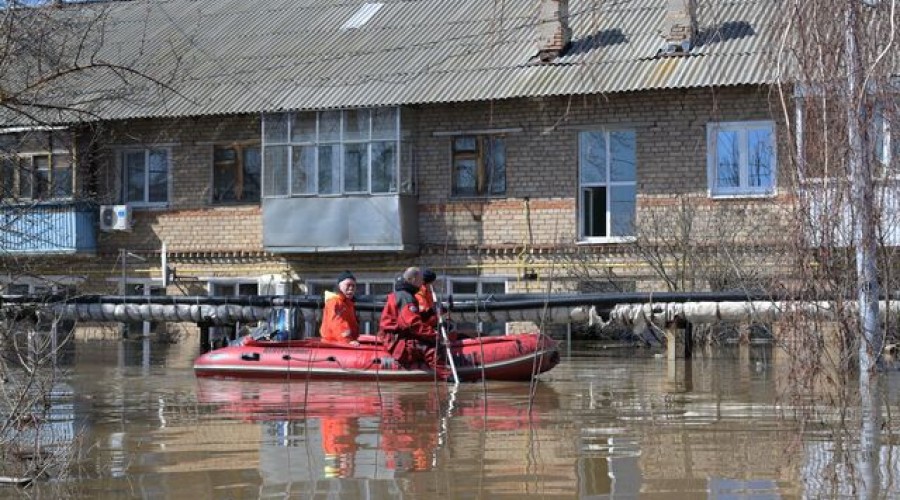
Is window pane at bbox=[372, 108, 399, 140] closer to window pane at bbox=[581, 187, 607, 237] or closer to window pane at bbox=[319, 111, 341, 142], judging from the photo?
window pane at bbox=[319, 111, 341, 142]

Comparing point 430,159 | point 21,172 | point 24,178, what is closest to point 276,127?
point 430,159

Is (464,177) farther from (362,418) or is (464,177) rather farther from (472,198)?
(362,418)

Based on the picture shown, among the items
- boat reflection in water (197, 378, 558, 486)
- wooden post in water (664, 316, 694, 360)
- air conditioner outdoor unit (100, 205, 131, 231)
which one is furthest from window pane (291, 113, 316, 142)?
boat reflection in water (197, 378, 558, 486)

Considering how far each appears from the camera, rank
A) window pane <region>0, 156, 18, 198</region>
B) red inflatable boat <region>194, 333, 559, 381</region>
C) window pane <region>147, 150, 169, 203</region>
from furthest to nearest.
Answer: window pane <region>147, 150, 169, 203</region> < red inflatable boat <region>194, 333, 559, 381</region> < window pane <region>0, 156, 18, 198</region>

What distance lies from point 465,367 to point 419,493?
864cm

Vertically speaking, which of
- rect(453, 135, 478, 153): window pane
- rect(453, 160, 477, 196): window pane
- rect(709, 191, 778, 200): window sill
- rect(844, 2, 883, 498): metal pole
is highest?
rect(453, 135, 478, 153): window pane

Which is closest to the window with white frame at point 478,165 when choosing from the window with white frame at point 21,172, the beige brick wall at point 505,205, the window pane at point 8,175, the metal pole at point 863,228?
the beige brick wall at point 505,205

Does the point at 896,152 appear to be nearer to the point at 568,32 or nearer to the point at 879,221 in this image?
the point at 879,221

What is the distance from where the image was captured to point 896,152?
27.5ft

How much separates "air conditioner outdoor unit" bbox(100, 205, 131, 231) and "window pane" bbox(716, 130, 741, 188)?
1227cm

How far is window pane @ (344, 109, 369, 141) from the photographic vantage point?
27.7m

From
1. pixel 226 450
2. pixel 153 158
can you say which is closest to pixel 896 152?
pixel 226 450

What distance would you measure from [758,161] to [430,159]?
638cm

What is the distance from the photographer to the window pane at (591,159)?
26.9 metres
